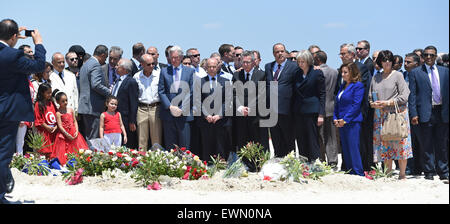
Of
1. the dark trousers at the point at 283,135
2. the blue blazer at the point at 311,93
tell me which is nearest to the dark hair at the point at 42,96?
the dark trousers at the point at 283,135

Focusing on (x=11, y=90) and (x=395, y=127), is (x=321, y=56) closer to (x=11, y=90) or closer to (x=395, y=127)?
(x=395, y=127)

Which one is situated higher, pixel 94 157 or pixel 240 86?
pixel 240 86

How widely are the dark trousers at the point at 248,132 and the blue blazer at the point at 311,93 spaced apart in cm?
78

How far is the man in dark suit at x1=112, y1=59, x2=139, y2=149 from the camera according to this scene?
444 inches

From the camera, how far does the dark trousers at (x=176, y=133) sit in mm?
11148

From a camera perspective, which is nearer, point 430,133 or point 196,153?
point 430,133

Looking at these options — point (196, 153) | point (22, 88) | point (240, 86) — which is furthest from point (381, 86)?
point (22, 88)

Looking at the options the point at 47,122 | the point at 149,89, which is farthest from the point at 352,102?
the point at 47,122

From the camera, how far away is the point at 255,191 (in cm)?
850

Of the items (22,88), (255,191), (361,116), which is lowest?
(255,191)

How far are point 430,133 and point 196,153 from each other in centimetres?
412

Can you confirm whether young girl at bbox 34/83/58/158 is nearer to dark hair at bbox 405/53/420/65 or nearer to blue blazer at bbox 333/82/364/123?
blue blazer at bbox 333/82/364/123

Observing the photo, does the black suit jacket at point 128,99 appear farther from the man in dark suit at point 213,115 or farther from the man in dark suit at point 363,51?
the man in dark suit at point 363,51

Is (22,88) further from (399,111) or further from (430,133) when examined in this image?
(430,133)
